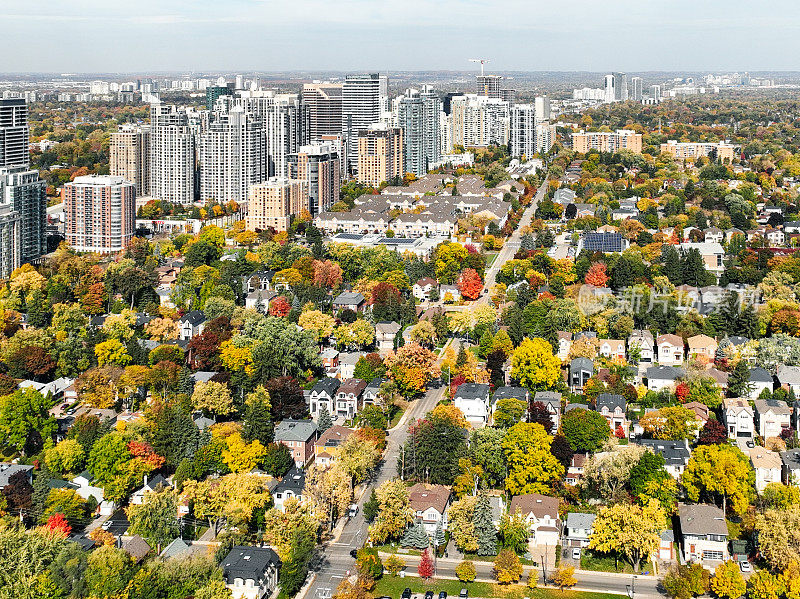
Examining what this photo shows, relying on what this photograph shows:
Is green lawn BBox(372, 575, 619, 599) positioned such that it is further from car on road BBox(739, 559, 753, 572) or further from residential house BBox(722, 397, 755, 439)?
residential house BBox(722, 397, 755, 439)

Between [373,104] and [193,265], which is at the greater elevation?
[373,104]

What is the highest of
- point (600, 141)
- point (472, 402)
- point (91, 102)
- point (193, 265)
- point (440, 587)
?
point (91, 102)

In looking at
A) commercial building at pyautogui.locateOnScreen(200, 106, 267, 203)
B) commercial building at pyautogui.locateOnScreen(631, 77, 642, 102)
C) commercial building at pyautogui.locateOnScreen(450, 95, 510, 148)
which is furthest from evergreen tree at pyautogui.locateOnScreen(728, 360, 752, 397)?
commercial building at pyautogui.locateOnScreen(631, 77, 642, 102)

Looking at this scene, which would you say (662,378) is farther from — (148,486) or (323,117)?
(323,117)

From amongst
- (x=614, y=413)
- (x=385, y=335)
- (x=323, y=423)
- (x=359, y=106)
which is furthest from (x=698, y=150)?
(x=323, y=423)

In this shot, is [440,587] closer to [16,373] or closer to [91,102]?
[16,373]

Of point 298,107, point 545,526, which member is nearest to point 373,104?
point 298,107

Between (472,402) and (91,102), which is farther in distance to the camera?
(91,102)
